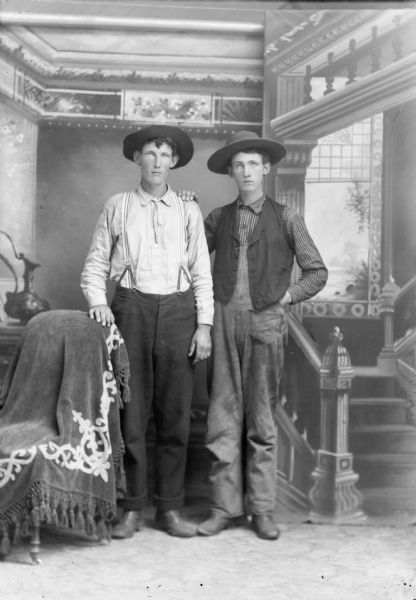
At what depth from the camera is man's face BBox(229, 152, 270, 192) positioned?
3.51 m

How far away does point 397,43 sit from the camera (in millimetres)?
3754

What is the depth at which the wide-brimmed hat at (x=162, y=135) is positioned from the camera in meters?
3.44

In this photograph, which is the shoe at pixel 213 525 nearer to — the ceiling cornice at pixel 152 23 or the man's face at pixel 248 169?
the man's face at pixel 248 169

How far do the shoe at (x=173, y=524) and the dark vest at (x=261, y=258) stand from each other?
1.12 m

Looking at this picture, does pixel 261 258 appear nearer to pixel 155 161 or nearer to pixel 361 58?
pixel 155 161

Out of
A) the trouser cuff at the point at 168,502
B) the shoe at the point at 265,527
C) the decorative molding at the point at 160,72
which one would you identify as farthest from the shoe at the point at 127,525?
the decorative molding at the point at 160,72

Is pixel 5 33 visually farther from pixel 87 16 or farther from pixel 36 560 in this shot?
pixel 36 560

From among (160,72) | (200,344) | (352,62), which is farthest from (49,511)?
(352,62)

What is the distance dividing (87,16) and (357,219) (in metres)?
1.95

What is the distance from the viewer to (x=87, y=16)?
13.1 ft

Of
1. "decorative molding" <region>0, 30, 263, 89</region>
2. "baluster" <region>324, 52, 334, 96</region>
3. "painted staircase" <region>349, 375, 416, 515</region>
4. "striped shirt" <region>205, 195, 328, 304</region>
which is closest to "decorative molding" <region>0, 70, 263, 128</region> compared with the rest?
"decorative molding" <region>0, 30, 263, 89</region>

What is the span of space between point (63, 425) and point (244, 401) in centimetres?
96

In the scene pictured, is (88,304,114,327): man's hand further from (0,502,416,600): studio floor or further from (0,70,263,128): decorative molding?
(0,70,263,128): decorative molding

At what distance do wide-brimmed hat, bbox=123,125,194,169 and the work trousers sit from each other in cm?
61
